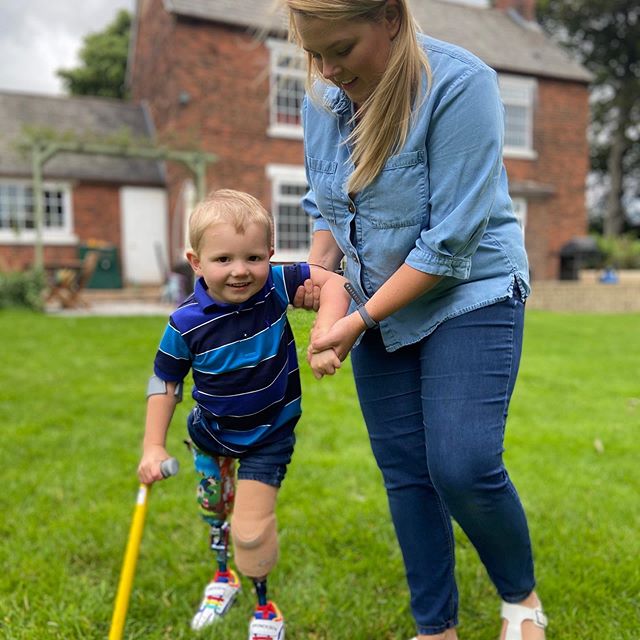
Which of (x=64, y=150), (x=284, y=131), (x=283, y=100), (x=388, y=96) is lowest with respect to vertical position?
(x=388, y=96)

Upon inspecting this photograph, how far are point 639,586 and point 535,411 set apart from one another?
287 centimetres

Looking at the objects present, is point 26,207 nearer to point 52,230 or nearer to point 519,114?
point 52,230

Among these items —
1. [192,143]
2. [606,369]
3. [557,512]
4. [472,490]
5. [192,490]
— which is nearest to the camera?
[472,490]

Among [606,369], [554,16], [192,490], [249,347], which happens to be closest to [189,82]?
[606,369]

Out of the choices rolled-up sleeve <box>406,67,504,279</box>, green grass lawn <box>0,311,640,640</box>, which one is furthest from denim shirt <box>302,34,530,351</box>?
green grass lawn <box>0,311,640,640</box>

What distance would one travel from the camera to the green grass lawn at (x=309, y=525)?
2.44 metres

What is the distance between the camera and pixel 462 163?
1.68 m

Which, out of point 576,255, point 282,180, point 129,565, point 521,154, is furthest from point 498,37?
point 129,565

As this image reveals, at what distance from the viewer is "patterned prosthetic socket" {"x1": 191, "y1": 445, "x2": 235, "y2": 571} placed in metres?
2.36

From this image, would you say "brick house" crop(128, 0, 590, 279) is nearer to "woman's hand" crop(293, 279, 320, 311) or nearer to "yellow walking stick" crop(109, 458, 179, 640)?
"woman's hand" crop(293, 279, 320, 311)

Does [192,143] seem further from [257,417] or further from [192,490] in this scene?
[257,417]

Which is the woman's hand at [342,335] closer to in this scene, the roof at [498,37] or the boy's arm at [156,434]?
the boy's arm at [156,434]

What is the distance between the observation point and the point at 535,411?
541 cm

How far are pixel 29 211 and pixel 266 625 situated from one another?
17765mm
